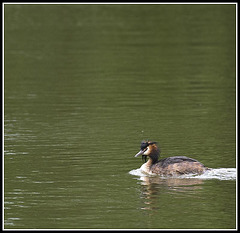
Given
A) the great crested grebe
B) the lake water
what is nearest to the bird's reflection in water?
the lake water

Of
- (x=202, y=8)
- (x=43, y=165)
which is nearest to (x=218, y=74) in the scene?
(x=43, y=165)

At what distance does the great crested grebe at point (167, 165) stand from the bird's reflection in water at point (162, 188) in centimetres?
15

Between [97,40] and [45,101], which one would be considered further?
[97,40]

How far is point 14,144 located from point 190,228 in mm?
6068

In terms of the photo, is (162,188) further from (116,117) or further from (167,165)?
(116,117)

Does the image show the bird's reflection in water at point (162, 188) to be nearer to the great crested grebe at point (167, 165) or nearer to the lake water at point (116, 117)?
the lake water at point (116, 117)

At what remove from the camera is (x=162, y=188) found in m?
12.2

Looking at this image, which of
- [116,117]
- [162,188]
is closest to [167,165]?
[162,188]

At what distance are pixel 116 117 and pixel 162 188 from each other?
5787mm

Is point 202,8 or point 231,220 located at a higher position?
point 202,8

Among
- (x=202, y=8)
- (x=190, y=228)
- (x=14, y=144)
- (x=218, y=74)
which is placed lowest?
(x=190, y=228)

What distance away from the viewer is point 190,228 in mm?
10383

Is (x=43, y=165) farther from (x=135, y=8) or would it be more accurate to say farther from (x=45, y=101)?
(x=135, y=8)

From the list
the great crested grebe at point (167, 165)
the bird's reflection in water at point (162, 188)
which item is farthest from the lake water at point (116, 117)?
the great crested grebe at point (167, 165)
